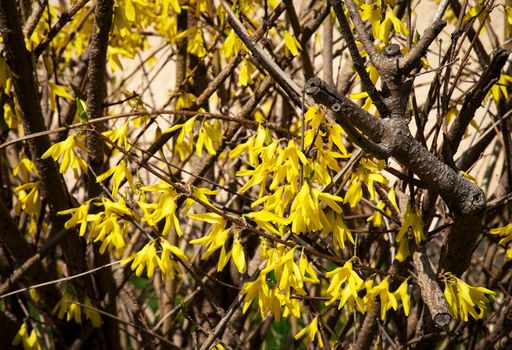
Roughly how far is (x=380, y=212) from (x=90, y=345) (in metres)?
1.75

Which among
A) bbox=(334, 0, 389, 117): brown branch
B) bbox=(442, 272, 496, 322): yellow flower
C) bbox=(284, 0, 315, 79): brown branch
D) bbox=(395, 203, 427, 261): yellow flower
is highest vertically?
bbox=(284, 0, 315, 79): brown branch

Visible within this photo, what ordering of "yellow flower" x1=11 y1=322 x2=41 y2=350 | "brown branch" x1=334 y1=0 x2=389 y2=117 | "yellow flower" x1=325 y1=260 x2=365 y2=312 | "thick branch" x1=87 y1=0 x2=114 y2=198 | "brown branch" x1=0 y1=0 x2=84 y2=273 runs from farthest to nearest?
"yellow flower" x1=11 y1=322 x2=41 y2=350, "brown branch" x1=0 y1=0 x2=84 y2=273, "thick branch" x1=87 y1=0 x2=114 y2=198, "yellow flower" x1=325 y1=260 x2=365 y2=312, "brown branch" x1=334 y1=0 x2=389 y2=117

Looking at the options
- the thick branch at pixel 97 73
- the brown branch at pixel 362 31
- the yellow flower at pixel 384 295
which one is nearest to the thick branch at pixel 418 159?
the brown branch at pixel 362 31

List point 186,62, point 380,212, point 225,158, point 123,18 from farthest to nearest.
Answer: point 225,158, point 186,62, point 123,18, point 380,212

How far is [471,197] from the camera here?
1.99 meters

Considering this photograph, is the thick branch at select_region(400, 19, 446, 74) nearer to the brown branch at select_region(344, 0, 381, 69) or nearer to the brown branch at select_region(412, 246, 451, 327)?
the brown branch at select_region(344, 0, 381, 69)

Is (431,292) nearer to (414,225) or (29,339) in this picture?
(414,225)

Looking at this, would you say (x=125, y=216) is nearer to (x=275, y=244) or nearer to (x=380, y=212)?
(x=275, y=244)

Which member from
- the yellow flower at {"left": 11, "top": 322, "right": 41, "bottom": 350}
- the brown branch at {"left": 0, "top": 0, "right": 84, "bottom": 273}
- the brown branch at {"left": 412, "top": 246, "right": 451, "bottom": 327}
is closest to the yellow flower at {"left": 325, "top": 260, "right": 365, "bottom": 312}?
the brown branch at {"left": 412, "top": 246, "right": 451, "bottom": 327}

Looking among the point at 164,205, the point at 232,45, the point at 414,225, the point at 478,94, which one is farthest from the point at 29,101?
the point at 478,94

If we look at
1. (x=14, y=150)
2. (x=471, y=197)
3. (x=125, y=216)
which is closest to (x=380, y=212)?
(x=471, y=197)

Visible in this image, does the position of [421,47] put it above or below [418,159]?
above

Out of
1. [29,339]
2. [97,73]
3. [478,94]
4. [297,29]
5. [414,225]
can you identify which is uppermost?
[297,29]

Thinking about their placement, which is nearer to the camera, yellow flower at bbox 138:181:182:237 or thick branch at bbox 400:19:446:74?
thick branch at bbox 400:19:446:74
